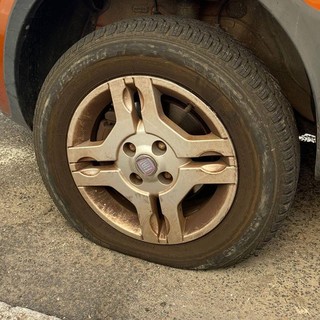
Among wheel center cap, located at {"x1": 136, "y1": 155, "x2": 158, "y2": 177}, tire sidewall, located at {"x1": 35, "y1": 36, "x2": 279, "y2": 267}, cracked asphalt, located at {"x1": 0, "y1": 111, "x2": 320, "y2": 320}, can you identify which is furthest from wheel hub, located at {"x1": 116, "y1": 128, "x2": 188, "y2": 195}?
cracked asphalt, located at {"x1": 0, "y1": 111, "x2": 320, "y2": 320}

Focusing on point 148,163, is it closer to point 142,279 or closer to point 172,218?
point 172,218

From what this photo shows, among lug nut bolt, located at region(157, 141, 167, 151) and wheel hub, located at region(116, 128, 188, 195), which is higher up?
lug nut bolt, located at region(157, 141, 167, 151)

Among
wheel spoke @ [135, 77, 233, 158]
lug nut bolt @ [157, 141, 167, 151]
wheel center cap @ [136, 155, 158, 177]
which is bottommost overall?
wheel center cap @ [136, 155, 158, 177]

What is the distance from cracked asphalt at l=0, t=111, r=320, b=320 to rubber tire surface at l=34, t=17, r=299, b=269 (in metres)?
0.13

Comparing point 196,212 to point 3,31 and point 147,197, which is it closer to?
point 147,197

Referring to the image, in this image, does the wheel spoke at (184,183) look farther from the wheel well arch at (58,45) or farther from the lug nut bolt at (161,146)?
the wheel well arch at (58,45)

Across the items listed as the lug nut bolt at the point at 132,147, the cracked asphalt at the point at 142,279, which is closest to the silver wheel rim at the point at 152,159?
the lug nut bolt at the point at 132,147

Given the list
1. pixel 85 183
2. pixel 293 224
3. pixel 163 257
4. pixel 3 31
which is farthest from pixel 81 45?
pixel 293 224

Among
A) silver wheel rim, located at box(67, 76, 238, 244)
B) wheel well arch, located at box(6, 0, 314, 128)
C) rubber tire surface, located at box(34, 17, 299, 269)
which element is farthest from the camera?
wheel well arch, located at box(6, 0, 314, 128)

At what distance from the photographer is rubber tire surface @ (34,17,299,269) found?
187cm

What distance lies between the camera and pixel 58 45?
2.54 meters

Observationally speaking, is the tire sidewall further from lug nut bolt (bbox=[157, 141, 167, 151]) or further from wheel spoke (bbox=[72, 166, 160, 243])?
lug nut bolt (bbox=[157, 141, 167, 151])

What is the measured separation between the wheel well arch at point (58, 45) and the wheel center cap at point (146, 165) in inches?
26.7

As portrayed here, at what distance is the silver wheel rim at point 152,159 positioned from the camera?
198 cm
